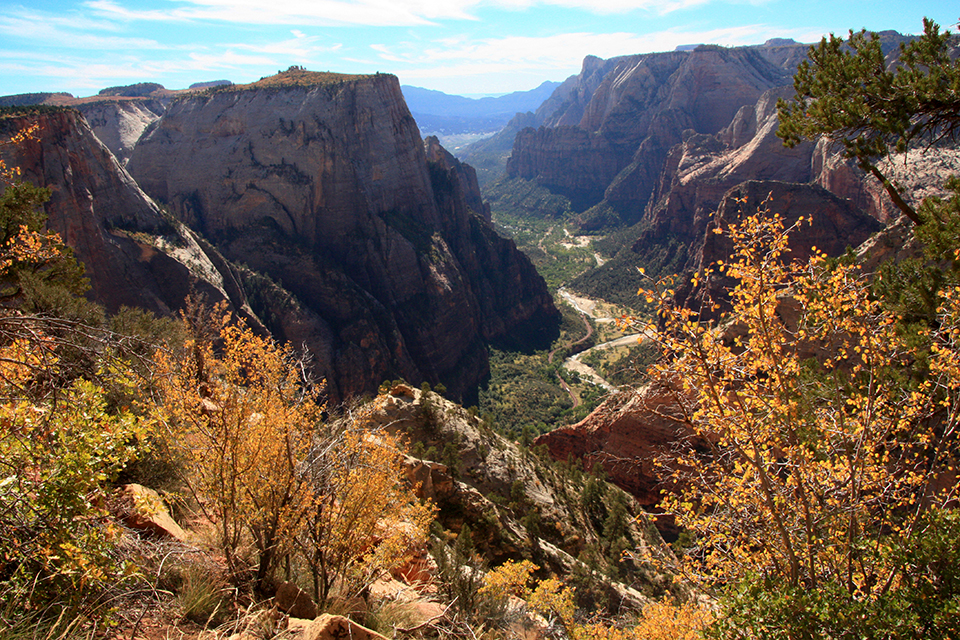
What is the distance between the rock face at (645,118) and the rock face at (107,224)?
5349 inches

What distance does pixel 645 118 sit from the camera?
6993 inches

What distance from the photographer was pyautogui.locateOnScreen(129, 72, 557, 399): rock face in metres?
63.3

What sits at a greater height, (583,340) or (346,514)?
(346,514)

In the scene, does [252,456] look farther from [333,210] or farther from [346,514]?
[333,210]

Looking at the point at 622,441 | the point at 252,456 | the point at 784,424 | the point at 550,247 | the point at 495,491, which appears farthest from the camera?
the point at 550,247

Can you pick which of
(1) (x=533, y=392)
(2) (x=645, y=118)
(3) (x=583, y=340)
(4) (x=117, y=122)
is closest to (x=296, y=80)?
(4) (x=117, y=122)

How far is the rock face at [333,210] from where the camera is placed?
6328 centimetres

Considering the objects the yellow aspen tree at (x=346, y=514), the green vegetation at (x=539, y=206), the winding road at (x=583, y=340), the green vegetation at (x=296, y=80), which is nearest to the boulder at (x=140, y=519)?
the yellow aspen tree at (x=346, y=514)

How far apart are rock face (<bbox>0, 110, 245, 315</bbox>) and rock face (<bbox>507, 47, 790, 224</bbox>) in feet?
446

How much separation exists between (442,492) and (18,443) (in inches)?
602

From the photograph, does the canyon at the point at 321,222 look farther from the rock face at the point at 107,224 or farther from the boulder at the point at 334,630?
the boulder at the point at 334,630

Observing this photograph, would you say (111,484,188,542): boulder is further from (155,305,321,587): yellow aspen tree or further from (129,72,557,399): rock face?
(129,72,557,399): rock face

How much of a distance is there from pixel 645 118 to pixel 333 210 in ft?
480

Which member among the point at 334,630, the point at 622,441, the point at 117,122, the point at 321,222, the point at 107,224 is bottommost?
the point at 622,441
